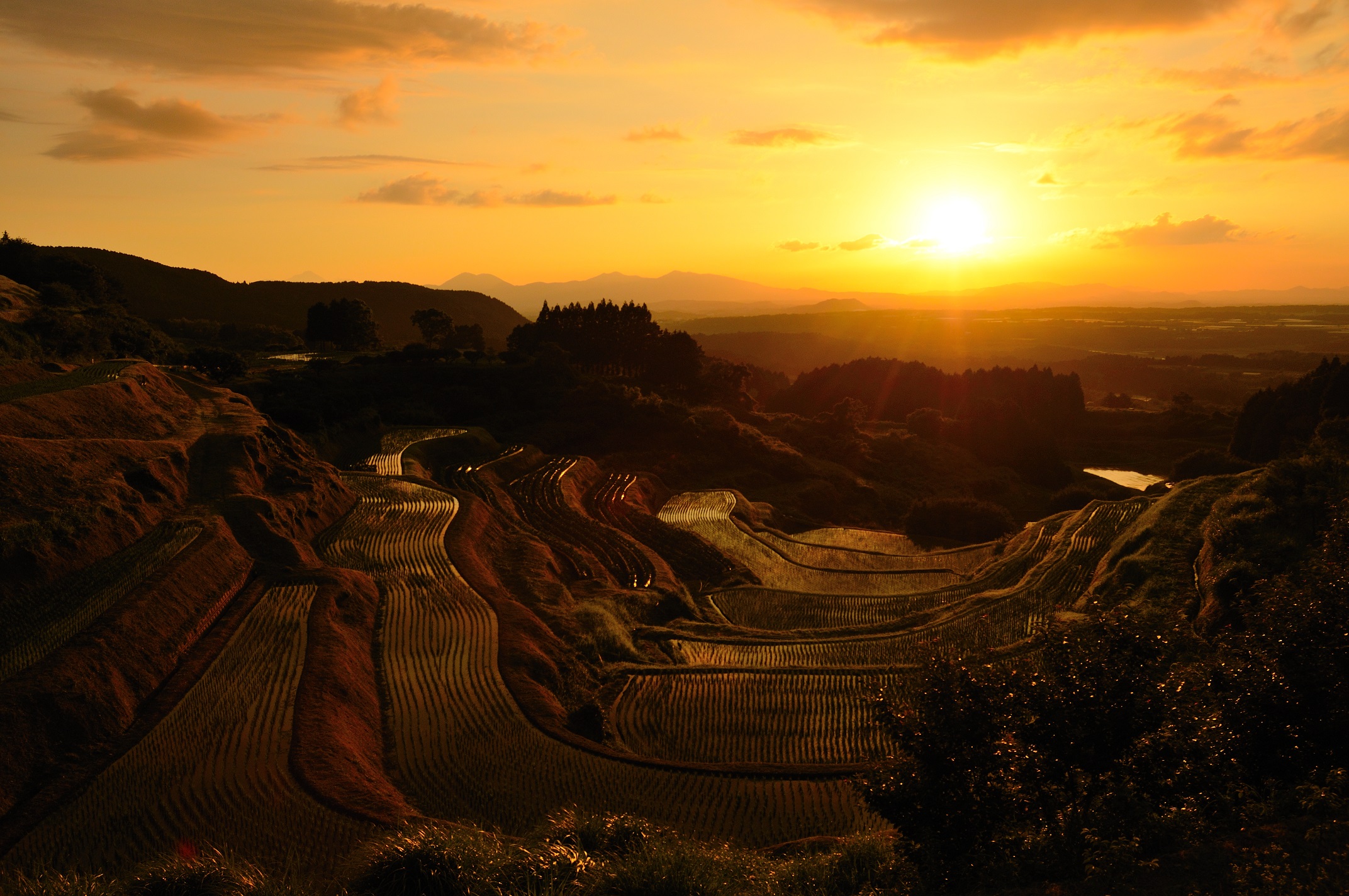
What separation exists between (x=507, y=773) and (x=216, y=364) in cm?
4660

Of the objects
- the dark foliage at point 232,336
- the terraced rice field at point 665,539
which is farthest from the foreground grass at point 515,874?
the dark foliage at point 232,336

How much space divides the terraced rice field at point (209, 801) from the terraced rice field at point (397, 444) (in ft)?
77.7

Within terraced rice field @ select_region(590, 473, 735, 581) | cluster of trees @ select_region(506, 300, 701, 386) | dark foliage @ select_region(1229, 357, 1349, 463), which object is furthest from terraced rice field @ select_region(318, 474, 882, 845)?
cluster of trees @ select_region(506, 300, 701, 386)

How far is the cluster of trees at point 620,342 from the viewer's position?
8438cm

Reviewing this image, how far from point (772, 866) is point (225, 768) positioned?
32.2 feet

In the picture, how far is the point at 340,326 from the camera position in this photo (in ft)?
298

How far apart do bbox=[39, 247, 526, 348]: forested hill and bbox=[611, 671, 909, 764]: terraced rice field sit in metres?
Result: 85.8

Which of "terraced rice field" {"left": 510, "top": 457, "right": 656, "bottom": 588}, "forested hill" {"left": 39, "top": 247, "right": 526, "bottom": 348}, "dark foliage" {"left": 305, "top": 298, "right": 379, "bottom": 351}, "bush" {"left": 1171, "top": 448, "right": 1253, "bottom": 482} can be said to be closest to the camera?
"terraced rice field" {"left": 510, "top": 457, "right": 656, "bottom": 588}

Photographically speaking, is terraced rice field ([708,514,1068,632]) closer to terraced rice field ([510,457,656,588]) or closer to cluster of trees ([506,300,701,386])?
terraced rice field ([510,457,656,588])

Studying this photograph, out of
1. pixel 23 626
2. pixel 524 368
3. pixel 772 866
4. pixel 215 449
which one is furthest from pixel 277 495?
pixel 524 368

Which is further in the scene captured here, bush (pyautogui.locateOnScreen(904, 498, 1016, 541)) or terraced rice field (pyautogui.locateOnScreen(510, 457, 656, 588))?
bush (pyautogui.locateOnScreen(904, 498, 1016, 541))

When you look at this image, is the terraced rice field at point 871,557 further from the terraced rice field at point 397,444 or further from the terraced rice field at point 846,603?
the terraced rice field at point 397,444

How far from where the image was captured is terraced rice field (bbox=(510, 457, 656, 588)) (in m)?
34.7

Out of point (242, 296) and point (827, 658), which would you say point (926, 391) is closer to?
point (827, 658)
